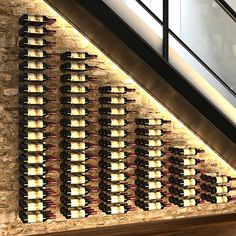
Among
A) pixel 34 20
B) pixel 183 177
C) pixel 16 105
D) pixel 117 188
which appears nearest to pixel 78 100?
pixel 16 105

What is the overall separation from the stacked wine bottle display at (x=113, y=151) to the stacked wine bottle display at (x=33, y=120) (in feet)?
2.47

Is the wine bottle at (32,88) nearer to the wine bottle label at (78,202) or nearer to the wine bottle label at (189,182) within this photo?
the wine bottle label at (78,202)

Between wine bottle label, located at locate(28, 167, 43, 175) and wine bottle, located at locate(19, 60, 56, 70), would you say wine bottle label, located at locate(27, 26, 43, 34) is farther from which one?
wine bottle label, located at locate(28, 167, 43, 175)

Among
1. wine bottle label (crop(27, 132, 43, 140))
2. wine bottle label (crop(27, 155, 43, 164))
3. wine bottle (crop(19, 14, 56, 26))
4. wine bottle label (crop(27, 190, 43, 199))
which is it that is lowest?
wine bottle label (crop(27, 190, 43, 199))

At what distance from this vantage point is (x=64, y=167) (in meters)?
6.35

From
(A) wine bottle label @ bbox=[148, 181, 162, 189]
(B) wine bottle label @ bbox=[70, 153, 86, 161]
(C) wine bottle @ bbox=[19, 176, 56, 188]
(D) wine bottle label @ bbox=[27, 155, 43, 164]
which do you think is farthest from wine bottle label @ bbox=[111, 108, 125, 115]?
(C) wine bottle @ bbox=[19, 176, 56, 188]

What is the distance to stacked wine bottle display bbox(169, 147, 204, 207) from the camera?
6.92 metres

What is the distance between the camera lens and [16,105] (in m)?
6.23

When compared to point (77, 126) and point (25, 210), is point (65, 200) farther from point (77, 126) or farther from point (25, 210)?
point (77, 126)

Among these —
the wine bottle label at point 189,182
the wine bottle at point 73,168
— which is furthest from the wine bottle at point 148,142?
the wine bottle at point 73,168

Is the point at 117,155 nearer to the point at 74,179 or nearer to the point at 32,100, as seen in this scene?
the point at 74,179

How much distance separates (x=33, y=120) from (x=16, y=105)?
304 millimetres

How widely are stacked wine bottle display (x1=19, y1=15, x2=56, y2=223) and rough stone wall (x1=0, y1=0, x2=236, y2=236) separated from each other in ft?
0.38

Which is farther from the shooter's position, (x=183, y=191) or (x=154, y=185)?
(x=183, y=191)
